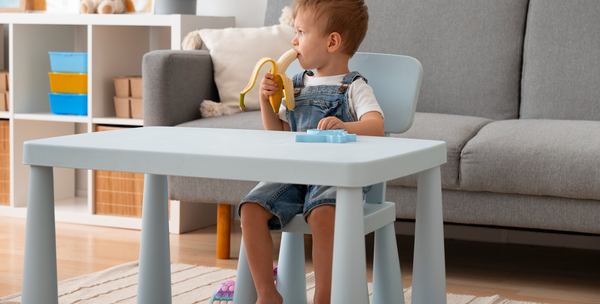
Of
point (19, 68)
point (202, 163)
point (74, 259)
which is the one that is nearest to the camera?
point (202, 163)

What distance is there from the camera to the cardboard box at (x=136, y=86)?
3465 mm

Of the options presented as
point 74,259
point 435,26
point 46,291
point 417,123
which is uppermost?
point 435,26

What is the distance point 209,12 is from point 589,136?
167 cm

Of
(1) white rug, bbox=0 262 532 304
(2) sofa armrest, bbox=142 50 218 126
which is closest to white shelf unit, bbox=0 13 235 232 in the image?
(2) sofa armrest, bbox=142 50 218 126

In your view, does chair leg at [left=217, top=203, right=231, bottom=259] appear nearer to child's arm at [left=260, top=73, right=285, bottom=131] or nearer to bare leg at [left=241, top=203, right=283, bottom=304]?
child's arm at [left=260, top=73, right=285, bottom=131]

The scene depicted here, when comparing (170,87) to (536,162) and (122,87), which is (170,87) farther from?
(536,162)

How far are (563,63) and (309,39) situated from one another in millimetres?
1266

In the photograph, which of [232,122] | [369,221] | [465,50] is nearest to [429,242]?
[369,221]

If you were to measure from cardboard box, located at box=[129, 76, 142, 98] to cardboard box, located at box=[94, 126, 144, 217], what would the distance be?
0.43ft

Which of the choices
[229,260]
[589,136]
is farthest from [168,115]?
[589,136]

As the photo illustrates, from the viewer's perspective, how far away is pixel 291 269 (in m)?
2.15

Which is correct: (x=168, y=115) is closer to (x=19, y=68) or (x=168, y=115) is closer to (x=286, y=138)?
(x=19, y=68)

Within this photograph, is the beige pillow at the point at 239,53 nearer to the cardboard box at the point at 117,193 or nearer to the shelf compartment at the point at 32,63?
the cardboard box at the point at 117,193

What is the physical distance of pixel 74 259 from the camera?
116 inches
